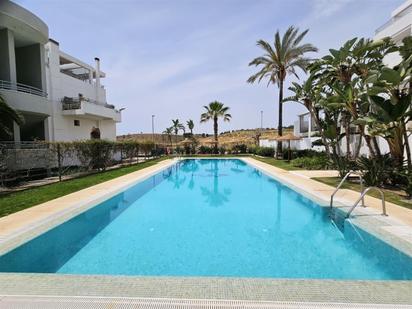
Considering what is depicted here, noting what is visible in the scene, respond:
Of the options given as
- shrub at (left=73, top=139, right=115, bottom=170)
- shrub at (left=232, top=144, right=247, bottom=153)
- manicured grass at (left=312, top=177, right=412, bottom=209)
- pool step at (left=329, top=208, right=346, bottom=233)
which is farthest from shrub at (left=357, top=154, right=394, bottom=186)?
shrub at (left=232, top=144, right=247, bottom=153)

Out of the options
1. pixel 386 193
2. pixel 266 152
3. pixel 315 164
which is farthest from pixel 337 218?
pixel 266 152

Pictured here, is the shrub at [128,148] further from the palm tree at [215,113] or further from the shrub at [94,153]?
the palm tree at [215,113]

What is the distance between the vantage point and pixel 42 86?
17750mm

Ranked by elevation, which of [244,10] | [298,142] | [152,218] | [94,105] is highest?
[244,10]

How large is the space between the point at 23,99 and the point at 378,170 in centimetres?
1691

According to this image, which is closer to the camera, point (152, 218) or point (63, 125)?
point (152, 218)

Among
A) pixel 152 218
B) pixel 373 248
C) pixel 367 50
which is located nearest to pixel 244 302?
pixel 373 248

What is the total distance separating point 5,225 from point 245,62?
22.5m

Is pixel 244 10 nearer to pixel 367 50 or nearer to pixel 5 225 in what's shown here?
pixel 367 50

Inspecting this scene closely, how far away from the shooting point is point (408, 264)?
4.37 meters

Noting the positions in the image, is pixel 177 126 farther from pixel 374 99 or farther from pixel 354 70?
pixel 374 99

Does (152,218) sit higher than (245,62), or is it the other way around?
(245,62)

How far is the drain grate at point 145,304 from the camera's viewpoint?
121 inches

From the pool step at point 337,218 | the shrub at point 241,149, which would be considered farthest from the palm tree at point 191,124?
the pool step at point 337,218
